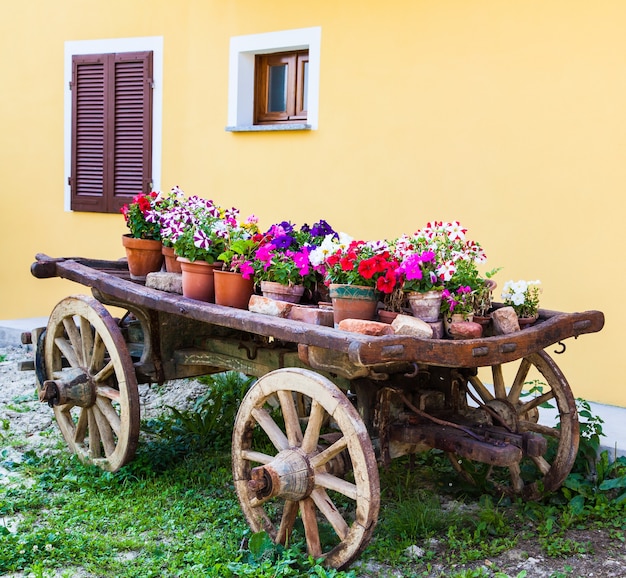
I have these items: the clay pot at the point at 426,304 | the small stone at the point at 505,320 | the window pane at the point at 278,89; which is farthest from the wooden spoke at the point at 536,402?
the window pane at the point at 278,89

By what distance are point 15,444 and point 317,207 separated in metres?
2.80

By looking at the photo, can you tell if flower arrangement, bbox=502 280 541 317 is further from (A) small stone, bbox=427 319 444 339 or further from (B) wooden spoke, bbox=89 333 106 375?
(B) wooden spoke, bbox=89 333 106 375

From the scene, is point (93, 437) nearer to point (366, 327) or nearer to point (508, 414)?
point (366, 327)

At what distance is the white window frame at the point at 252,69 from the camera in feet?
21.2

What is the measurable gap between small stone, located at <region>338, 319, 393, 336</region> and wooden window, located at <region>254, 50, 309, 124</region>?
146 inches

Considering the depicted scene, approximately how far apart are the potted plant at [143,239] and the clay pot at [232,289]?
76 centimetres

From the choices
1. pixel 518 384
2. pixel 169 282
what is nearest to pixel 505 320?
pixel 518 384

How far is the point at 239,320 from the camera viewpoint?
3.61 meters

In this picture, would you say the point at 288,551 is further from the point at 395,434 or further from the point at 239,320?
the point at 239,320

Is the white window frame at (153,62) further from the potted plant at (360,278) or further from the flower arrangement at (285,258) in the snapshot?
the potted plant at (360,278)

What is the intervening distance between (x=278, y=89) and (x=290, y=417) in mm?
4069

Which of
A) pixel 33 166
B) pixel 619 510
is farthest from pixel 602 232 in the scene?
pixel 33 166

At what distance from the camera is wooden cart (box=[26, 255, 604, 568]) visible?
3199mm

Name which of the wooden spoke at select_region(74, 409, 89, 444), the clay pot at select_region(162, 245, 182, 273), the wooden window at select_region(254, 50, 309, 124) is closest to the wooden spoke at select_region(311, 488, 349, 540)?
the clay pot at select_region(162, 245, 182, 273)
